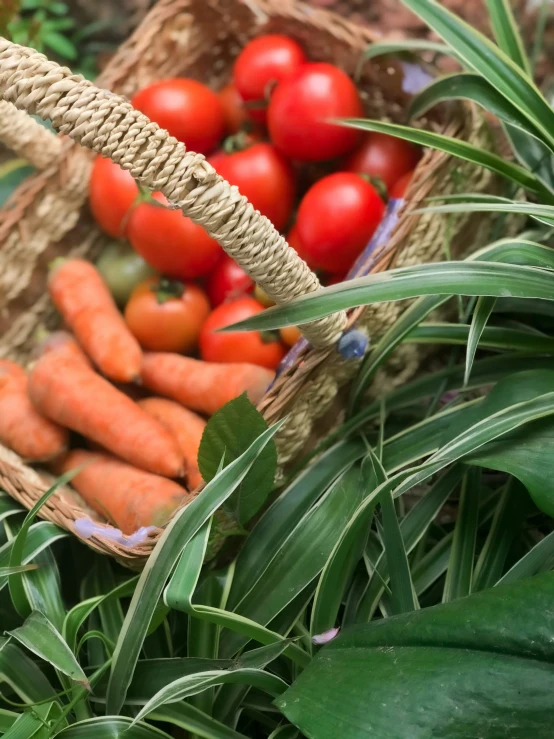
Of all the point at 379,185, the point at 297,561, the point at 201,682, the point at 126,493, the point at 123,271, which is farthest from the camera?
the point at 123,271

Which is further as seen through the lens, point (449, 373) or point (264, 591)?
point (449, 373)

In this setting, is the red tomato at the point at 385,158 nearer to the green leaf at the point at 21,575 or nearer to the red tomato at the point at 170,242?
the red tomato at the point at 170,242

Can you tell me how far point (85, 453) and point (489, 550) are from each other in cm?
55

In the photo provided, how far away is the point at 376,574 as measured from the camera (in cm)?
70

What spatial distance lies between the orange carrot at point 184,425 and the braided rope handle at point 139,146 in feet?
1.08

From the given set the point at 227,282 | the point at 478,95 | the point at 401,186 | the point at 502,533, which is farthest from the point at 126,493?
the point at 478,95

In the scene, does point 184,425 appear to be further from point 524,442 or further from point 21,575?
point 524,442

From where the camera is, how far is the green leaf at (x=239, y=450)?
0.62 metres

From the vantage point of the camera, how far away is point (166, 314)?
0.93 meters

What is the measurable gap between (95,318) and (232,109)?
42 cm

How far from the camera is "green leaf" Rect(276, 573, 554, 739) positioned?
16.9 inches

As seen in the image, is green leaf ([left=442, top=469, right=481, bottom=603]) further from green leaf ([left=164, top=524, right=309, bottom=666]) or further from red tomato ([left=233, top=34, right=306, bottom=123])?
red tomato ([left=233, top=34, right=306, bottom=123])

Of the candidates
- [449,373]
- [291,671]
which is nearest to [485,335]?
[449,373]

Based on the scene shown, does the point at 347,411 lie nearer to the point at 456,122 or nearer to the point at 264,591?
the point at 264,591
